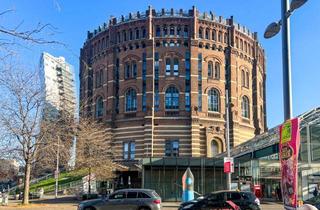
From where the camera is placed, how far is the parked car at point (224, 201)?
24172 millimetres

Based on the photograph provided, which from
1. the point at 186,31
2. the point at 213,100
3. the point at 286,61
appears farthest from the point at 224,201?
the point at 186,31

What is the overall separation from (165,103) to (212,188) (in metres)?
27.9

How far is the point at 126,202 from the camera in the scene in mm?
26906

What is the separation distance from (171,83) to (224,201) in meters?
51.7

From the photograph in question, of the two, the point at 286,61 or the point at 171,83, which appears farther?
the point at 171,83

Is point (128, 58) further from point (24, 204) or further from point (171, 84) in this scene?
point (24, 204)

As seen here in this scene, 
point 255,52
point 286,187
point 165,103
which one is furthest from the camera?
point 255,52

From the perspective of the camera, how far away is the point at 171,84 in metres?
75.6

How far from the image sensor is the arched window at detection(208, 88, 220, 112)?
7675 cm

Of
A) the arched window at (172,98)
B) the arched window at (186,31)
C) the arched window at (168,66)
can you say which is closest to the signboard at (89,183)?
the arched window at (172,98)

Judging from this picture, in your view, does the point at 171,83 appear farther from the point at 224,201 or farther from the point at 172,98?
the point at 224,201

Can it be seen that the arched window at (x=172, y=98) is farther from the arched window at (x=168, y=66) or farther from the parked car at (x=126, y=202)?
the parked car at (x=126, y=202)

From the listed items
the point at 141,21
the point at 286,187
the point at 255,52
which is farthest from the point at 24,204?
the point at 255,52

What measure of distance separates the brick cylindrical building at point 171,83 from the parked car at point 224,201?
153 ft
